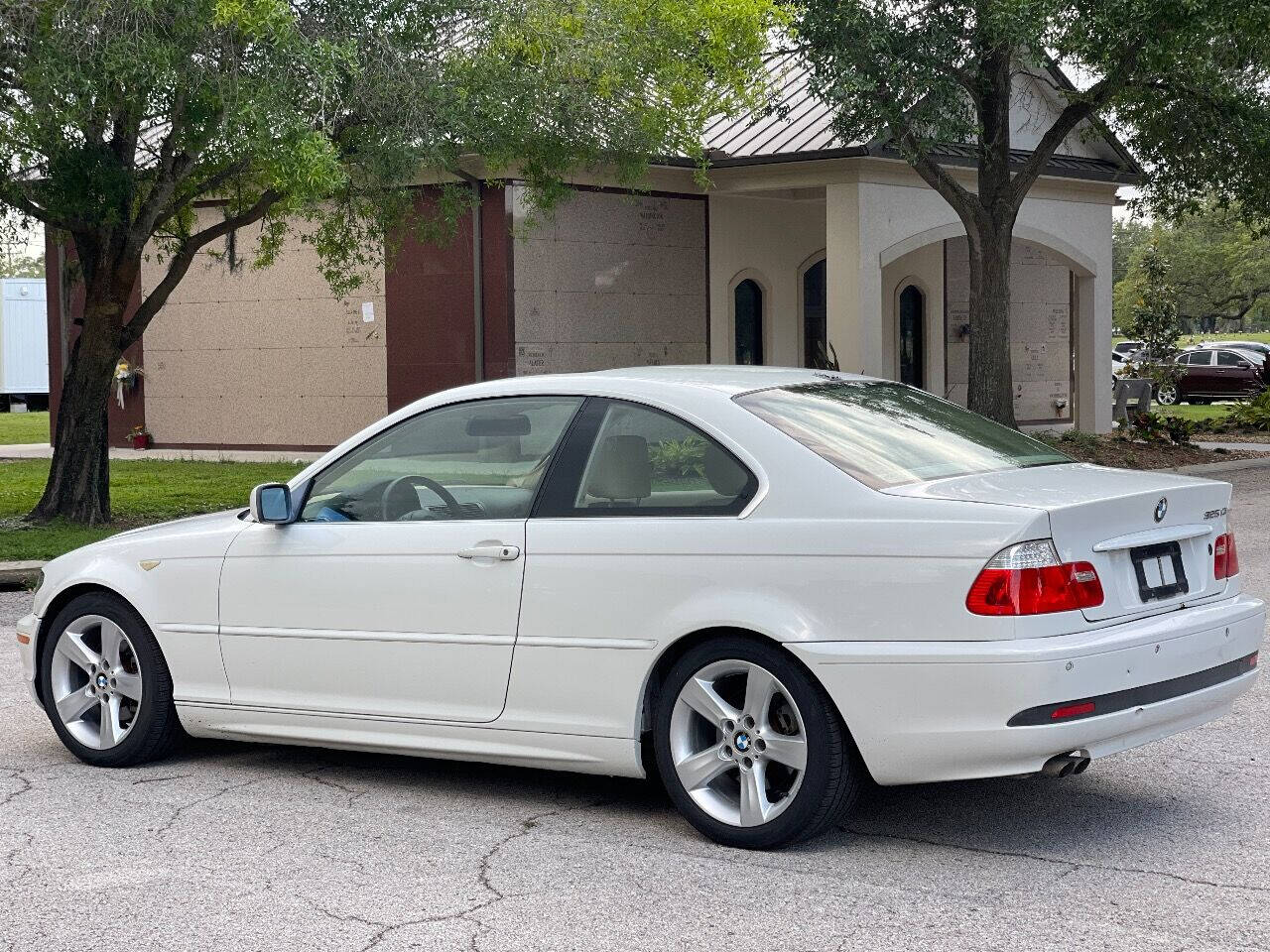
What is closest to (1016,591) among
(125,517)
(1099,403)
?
(125,517)

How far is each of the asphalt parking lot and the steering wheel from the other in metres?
1.04

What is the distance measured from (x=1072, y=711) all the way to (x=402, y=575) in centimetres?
237

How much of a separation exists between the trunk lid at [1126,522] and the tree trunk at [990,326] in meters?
17.2

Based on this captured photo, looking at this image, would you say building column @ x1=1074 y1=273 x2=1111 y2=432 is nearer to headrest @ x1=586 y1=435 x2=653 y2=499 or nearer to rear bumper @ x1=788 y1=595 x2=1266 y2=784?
headrest @ x1=586 y1=435 x2=653 y2=499

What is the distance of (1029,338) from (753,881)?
28.2m

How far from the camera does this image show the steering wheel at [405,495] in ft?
20.5

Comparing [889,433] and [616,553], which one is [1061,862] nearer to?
[889,433]

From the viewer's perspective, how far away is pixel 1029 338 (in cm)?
3209

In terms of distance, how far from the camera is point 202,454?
90.8ft

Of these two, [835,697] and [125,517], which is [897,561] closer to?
[835,697]

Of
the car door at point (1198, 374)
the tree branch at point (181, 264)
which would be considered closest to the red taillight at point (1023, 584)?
the tree branch at point (181, 264)

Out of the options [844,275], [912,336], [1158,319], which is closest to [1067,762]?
[844,275]

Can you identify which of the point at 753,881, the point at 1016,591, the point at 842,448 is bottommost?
the point at 753,881

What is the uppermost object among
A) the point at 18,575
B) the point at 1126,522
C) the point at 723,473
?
the point at 723,473
